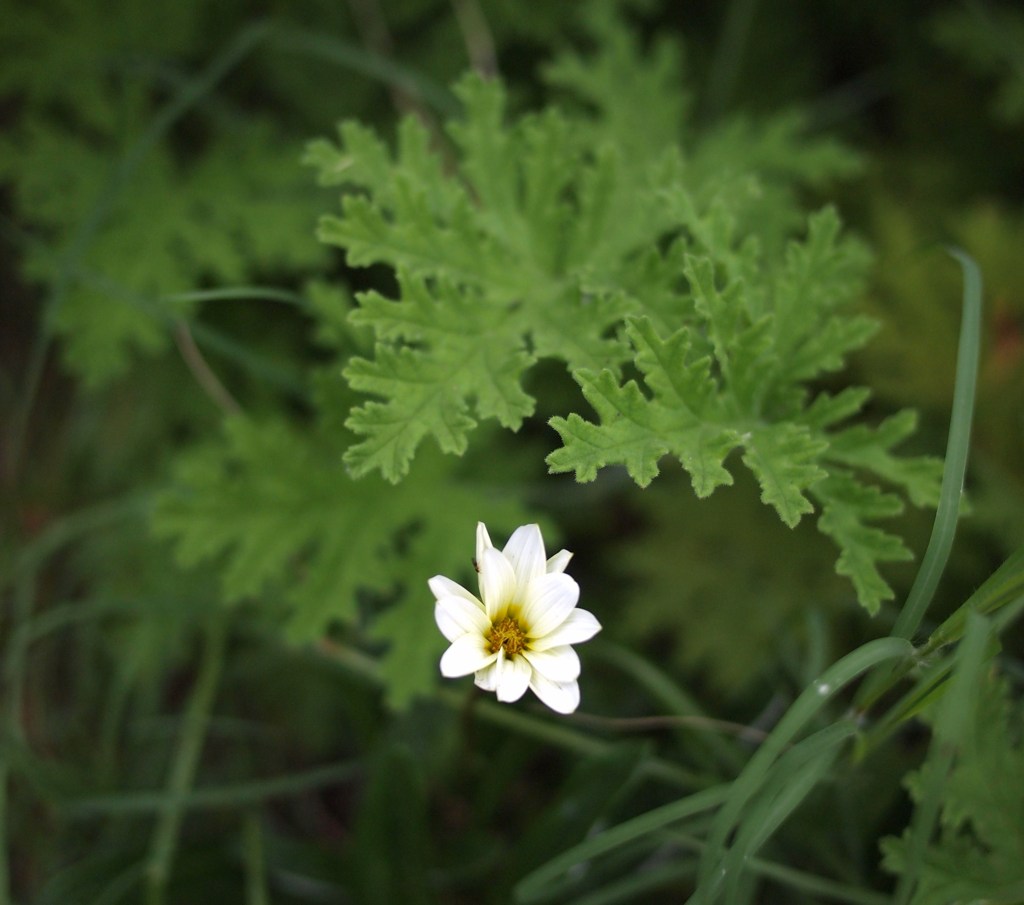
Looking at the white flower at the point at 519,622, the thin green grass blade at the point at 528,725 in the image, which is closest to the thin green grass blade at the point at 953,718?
the white flower at the point at 519,622

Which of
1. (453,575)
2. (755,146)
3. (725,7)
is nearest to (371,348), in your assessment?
(453,575)

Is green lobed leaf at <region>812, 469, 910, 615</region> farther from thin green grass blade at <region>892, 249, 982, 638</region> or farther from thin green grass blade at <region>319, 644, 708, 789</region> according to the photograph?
thin green grass blade at <region>319, 644, 708, 789</region>

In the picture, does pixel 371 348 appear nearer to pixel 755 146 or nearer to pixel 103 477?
pixel 755 146

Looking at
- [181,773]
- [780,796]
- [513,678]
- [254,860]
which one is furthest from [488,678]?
[181,773]

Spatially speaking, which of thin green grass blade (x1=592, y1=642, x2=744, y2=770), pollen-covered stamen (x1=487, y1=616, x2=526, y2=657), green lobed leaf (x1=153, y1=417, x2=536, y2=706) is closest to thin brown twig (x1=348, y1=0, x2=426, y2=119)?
green lobed leaf (x1=153, y1=417, x2=536, y2=706)

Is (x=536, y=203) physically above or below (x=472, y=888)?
above

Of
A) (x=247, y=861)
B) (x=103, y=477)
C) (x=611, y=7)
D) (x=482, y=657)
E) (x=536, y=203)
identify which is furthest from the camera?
(x=103, y=477)

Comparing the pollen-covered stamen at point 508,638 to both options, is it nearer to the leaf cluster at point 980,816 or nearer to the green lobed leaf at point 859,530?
the green lobed leaf at point 859,530
